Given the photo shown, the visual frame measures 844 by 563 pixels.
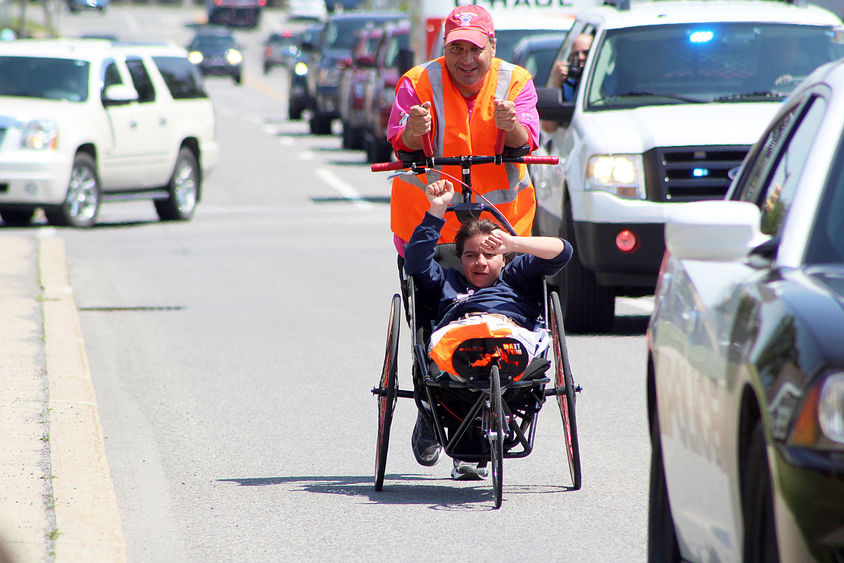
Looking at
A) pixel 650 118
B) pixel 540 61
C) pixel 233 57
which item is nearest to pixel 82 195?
pixel 540 61

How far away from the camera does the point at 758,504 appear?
3.97 meters

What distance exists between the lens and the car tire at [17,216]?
827 inches

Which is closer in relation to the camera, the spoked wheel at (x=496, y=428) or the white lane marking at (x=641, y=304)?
the spoked wheel at (x=496, y=428)

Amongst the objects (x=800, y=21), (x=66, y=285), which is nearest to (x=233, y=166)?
(x=66, y=285)

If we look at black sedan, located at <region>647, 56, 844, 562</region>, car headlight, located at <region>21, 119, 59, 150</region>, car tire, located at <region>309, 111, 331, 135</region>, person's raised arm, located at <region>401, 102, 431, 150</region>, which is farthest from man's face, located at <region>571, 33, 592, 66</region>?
car tire, located at <region>309, 111, 331, 135</region>

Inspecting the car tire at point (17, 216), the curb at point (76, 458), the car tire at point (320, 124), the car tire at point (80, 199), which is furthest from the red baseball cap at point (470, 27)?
the car tire at point (320, 124)

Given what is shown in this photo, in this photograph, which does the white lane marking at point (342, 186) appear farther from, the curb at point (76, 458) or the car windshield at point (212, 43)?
the car windshield at point (212, 43)

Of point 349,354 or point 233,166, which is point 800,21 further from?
point 233,166

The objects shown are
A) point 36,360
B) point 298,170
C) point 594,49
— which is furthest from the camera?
point 298,170

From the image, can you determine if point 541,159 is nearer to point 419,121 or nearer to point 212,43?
point 419,121

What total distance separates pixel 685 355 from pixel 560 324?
7.44 feet

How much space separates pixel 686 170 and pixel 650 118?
Result: 1.56ft

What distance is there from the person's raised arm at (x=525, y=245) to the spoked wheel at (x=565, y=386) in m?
0.17

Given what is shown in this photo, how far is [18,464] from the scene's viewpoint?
7289 mm
